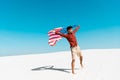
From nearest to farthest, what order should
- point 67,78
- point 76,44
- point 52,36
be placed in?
point 67,78
point 76,44
point 52,36

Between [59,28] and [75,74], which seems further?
[59,28]

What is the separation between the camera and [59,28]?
A: 10562 millimetres

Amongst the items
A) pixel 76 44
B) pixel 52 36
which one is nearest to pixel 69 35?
pixel 76 44

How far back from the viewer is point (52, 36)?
1037 cm

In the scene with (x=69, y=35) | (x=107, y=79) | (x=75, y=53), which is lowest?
(x=107, y=79)

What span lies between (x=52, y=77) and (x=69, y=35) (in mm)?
1917

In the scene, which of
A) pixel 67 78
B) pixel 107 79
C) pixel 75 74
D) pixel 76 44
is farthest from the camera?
pixel 76 44

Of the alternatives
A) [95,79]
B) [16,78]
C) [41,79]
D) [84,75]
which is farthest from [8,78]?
[95,79]

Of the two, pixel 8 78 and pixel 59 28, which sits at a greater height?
pixel 59 28

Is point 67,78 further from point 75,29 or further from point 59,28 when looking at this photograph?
point 59,28

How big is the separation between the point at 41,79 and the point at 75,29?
9.12 ft

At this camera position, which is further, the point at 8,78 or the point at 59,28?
the point at 59,28

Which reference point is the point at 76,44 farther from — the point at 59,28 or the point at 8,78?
the point at 8,78

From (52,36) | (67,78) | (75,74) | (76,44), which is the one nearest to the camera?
(67,78)
